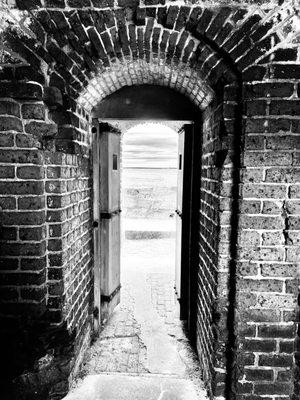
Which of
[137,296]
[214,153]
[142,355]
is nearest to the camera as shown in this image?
[214,153]

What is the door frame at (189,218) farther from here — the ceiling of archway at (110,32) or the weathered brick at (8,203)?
the weathered brick at (8,203)

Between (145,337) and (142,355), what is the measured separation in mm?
300

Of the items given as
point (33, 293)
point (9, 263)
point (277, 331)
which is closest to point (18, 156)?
point (9, 263)

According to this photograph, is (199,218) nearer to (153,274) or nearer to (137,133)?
(153,274)

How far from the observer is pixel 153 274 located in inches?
194

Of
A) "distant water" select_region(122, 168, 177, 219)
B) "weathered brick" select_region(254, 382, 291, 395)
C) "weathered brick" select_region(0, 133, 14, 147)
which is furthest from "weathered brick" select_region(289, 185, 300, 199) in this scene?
"distant water" select_region(122, 168, 177, 219)

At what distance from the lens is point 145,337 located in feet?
10.1

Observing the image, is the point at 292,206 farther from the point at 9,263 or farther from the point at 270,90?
the point at 9,263

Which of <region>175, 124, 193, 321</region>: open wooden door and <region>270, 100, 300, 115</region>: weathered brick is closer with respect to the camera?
<region>270, 100, 300, 115</region>: weathered brick

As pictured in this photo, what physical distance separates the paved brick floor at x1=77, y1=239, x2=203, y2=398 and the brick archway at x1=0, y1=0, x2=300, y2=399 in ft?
2.10

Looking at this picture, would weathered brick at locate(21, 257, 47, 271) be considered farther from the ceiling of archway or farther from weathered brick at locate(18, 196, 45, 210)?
the ceiling of archway

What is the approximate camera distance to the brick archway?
175 cm

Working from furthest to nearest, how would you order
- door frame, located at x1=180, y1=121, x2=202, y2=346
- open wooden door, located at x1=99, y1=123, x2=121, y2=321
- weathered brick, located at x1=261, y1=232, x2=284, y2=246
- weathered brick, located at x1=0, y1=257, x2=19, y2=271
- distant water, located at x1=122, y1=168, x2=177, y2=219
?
distant water, located at x1=122, y1=168, x2=177, y2=219 → open wooden door, located at x1=99, y1=123, x2=121, y2=321 → door frame, located at x1=180, y1=121, x2=202, y2=346 → weathered brick, located at x1=0, y1=257, x2=19, y2=271 → weathered brick, located at x1=261, y1=232, x2=284, y2=246

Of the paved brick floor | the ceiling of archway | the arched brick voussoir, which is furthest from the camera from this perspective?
the paved brick floor
